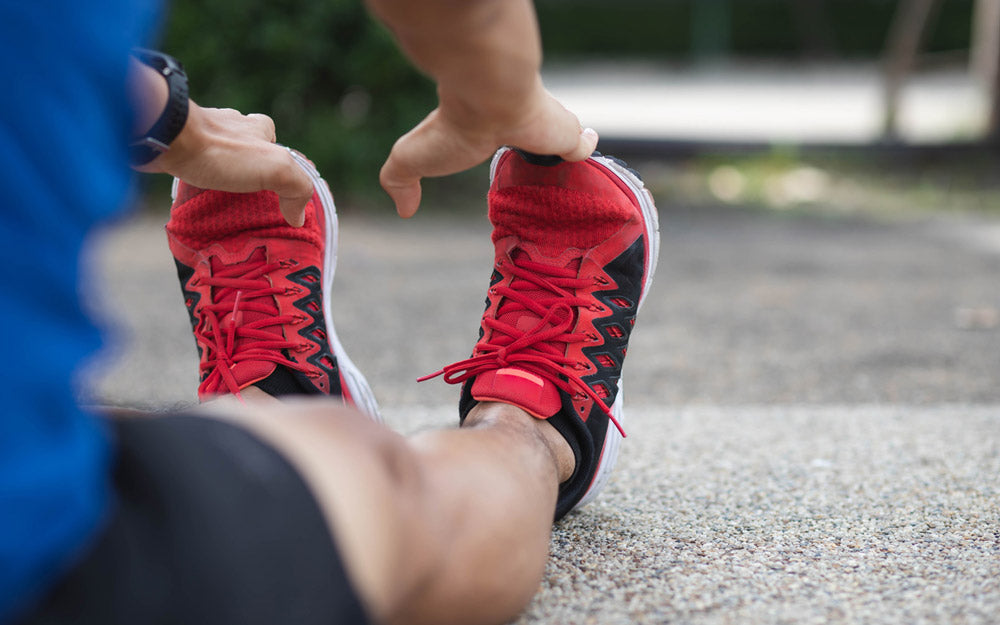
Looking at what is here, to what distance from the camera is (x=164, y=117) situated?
1.14 metres

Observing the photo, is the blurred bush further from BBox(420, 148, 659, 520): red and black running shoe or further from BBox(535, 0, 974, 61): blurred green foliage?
BBox(535, 0, 974, 61): blurred green foliage

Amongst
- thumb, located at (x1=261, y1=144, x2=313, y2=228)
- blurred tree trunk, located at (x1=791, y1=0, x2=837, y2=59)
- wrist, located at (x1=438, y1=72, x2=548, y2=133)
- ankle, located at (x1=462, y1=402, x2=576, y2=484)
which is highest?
wrist, located at (x1=438, y1=72, x2=548, y2=133)

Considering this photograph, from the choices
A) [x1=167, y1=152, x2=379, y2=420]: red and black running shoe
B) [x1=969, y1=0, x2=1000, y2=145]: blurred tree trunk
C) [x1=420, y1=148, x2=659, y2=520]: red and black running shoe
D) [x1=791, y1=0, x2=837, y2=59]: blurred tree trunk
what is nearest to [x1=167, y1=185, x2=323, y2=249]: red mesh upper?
[x1=167, y1=152, x2=379, y2=420]: red and black running shoe

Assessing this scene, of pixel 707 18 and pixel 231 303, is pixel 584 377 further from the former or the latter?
pixel 707 18

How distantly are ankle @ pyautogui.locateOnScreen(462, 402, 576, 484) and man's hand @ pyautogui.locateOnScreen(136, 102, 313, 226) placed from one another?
0.42 metres

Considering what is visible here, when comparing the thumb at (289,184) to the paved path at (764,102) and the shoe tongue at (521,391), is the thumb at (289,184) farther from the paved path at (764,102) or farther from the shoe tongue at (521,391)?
the paved path at (764,102)

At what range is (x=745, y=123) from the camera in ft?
24.9

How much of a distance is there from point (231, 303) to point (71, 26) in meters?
0.85

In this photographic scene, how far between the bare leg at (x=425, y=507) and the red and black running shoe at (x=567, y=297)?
0.18 metres

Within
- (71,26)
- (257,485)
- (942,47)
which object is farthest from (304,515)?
(942,47)

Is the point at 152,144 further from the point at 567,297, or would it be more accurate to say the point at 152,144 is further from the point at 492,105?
the point at 567,297

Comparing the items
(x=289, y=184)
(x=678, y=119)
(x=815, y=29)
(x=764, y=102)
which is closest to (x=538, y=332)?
(x=289, y=184)

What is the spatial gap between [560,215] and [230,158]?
453 millimetres

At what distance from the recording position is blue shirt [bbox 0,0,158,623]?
1.86 ft
